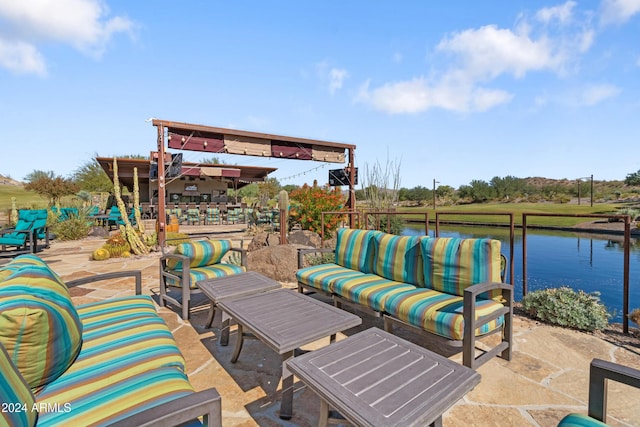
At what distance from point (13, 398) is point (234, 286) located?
1.96 meters

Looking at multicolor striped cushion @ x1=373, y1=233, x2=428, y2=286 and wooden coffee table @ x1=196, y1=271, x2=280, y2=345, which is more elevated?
multicolor striped cushion @ x1=373, y1=233, x2=428, y2=286

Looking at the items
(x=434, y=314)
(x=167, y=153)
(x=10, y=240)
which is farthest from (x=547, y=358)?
(x=10, y=240)

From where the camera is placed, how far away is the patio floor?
1714mm

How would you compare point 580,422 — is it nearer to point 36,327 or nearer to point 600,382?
point 600,382

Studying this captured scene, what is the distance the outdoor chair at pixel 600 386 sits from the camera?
106 cm

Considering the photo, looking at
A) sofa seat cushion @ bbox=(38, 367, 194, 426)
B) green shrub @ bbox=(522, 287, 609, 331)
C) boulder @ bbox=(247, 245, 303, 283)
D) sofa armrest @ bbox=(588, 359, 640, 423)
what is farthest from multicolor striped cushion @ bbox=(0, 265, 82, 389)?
green shrub @ bbox=(522, 287, 609, 331)

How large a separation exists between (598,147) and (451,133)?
859 cm

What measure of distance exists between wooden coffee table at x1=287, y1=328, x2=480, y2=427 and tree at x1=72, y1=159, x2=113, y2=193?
2630 centimetres

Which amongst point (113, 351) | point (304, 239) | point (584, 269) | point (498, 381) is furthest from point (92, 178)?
point (584, 269)

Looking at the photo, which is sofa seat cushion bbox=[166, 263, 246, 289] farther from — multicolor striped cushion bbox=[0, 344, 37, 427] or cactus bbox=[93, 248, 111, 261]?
cactus bbox=[93, 248, 111, 261]

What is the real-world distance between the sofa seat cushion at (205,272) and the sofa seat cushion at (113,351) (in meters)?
1.06

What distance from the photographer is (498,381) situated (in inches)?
80.7

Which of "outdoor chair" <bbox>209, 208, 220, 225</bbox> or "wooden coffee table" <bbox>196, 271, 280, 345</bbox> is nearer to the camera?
"wooden coffee table" <bbox>196, 271, 280, 345</bbox>

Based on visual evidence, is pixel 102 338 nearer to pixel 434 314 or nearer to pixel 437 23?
pixel 434 314
